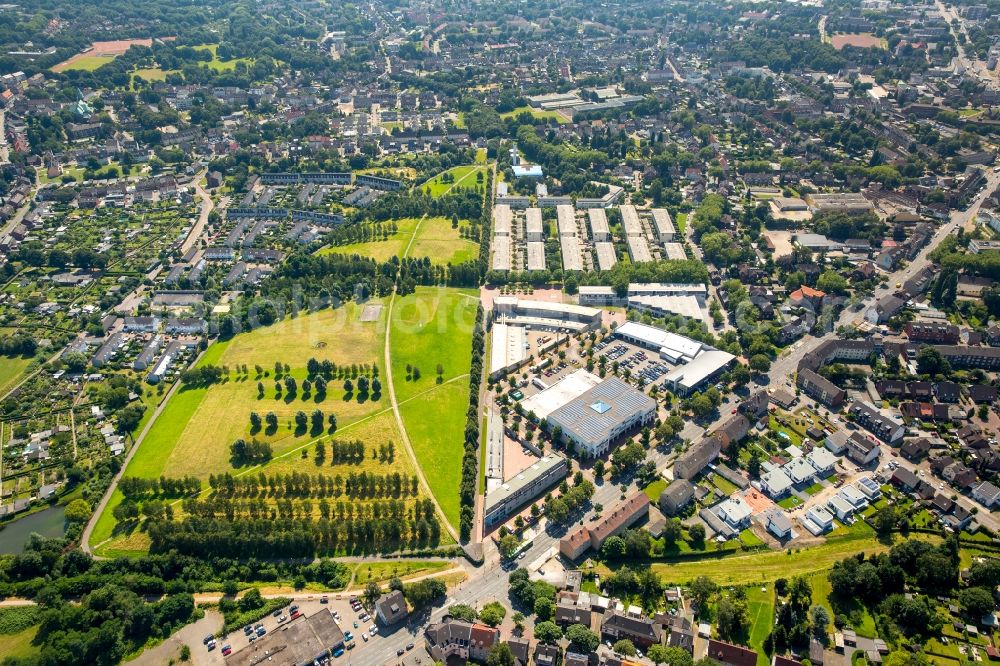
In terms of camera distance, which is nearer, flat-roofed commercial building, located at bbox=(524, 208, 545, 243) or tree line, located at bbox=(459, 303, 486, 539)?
tree line, located at bbox=(459, 303, 486, 539)

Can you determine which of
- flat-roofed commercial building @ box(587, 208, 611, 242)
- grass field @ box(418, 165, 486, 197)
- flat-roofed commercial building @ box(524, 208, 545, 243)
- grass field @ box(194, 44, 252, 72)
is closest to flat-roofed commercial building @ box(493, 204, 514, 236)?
flat-roofed commercial building @ box(524, 208, 545, 243)

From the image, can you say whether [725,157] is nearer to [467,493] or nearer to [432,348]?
[432,348]

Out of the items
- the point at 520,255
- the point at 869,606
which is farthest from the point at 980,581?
the point at 520,255

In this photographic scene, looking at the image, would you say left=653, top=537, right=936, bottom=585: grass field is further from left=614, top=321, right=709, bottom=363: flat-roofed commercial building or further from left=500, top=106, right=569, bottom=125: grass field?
left=500, top=106, right=569, bottom=125: grass field

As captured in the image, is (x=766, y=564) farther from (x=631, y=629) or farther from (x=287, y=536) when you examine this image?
(x=287, y=536)

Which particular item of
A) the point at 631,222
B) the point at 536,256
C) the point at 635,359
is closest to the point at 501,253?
the point at 536,256
